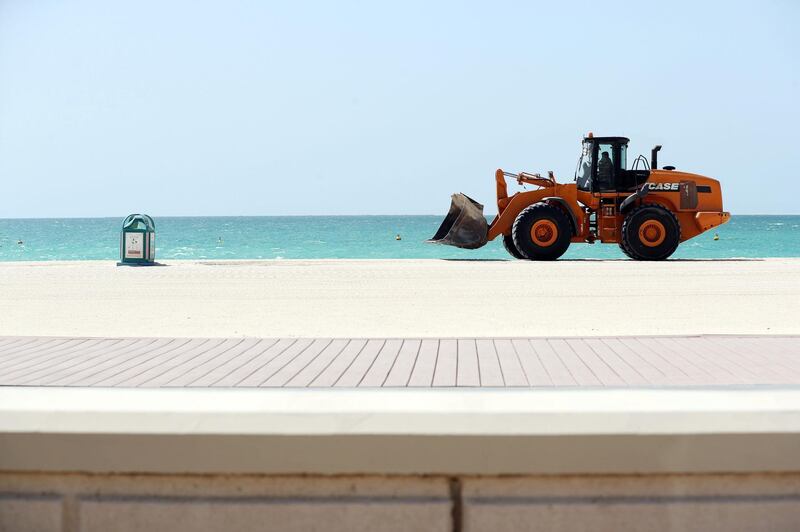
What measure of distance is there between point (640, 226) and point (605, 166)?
A: 1.72 meters

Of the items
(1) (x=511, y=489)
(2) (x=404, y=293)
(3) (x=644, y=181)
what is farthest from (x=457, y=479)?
(3) (x=644, y=181)

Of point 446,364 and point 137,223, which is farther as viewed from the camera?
point 137,223

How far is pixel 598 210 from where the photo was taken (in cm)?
2281

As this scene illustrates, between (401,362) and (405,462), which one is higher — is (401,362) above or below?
below

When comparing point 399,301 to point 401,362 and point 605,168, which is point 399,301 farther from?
point 605,168

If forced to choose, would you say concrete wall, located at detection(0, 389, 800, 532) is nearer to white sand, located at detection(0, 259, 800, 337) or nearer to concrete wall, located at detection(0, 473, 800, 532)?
concrete wall, located at detection(0, 473, 800, 532)

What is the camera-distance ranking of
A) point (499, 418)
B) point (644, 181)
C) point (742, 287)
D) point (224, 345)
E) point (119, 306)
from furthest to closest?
point (644, 181), point (742, 287), point (119, 306), point (224, 345), point (499, 418)

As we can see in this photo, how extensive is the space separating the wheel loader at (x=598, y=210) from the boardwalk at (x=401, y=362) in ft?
47.8

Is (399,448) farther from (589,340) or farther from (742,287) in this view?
(742,287)

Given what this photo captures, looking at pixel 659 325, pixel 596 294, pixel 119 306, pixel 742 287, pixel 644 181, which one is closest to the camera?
pixel 659 325

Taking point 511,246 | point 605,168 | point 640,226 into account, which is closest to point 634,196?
point 640,226

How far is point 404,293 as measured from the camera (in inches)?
523

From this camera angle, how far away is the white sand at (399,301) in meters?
9.25

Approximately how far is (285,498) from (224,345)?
176 inches
